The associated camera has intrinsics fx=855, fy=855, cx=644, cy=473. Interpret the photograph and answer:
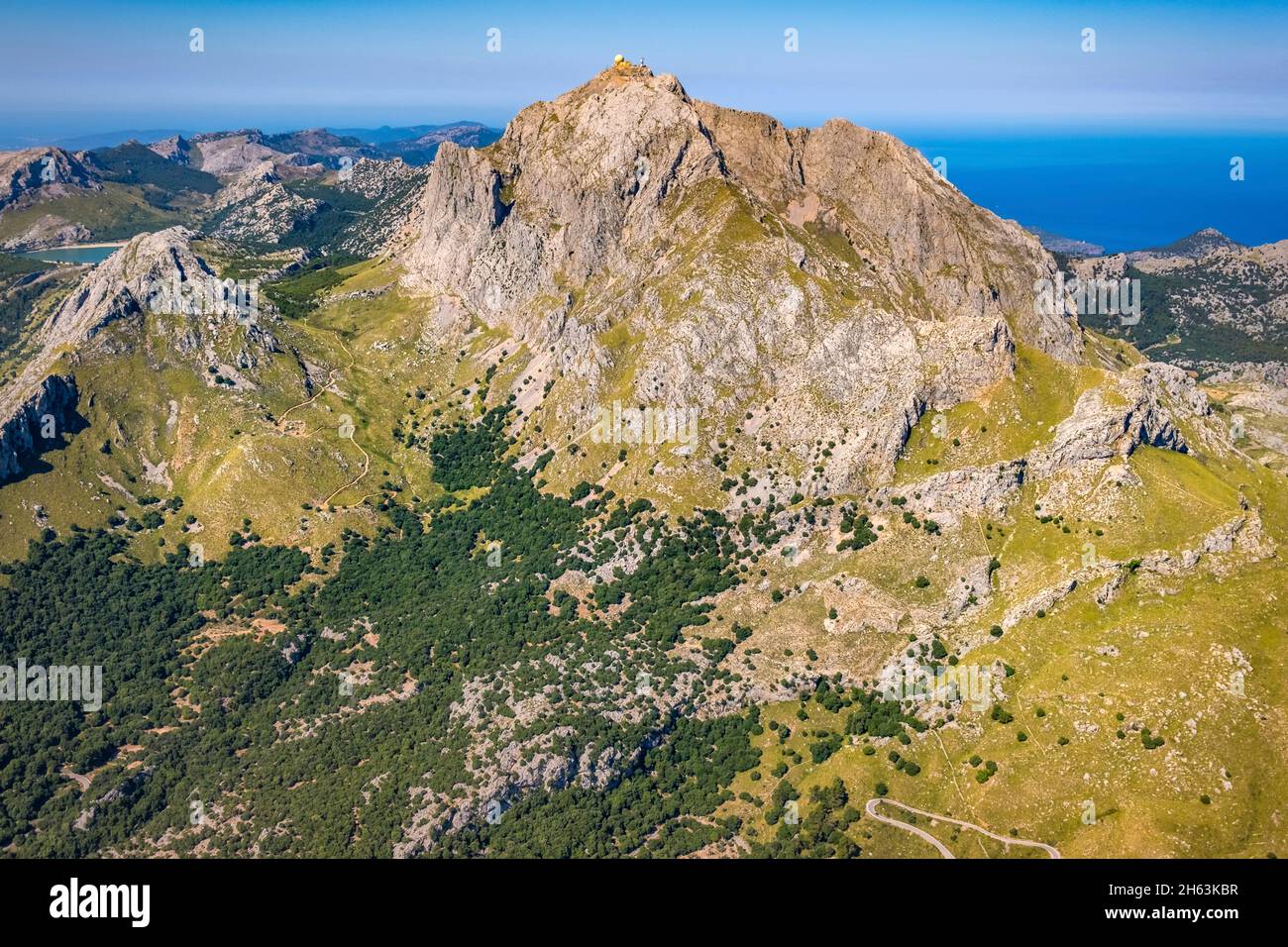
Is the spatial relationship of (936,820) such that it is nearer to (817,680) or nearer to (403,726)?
(817,680)

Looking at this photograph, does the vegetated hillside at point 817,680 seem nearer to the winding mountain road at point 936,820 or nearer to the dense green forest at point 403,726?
the dense green forest at point 403,726

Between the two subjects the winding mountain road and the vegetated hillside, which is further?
the vegetated hillside

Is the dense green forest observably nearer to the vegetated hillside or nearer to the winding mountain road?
the vegetated hillside

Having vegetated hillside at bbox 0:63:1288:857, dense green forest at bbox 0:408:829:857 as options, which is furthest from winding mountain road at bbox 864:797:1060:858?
dense green forest at bbox 0:408:829:857

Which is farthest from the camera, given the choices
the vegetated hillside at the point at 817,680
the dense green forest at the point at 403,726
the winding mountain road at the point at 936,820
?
the dense green forest at the point at 403,726

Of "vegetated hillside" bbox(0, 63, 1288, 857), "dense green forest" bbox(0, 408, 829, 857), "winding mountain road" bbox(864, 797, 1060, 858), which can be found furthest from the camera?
"dense green forest" bbox(0, 408, 829, 857)

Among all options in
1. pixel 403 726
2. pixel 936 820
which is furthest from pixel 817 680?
pixel 403 726

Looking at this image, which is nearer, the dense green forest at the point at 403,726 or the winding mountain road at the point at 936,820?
the winding mountain road at the point at 936,820

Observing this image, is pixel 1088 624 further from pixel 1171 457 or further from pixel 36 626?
pixel 36 626

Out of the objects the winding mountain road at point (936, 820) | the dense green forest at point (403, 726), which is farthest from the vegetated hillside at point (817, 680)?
the winding mountain road at point (936, 820)

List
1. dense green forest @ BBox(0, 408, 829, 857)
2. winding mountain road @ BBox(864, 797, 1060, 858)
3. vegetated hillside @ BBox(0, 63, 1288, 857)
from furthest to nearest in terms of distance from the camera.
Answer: dense green forest @ BBox(0, 408, 829, 857), vegetated hillside @ BBox(0, 63, 1288, 857), winding mountain road @ BBox(864, 797, 1060, 858)
